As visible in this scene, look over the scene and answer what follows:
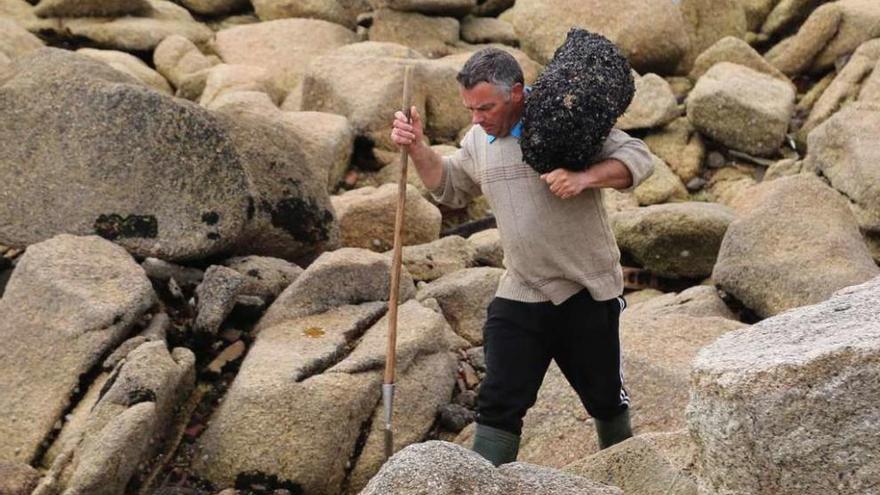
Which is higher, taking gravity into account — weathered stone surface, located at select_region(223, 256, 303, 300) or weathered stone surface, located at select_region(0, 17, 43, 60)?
weathered stone surface, located at select_region(223, 256, 303, 300)

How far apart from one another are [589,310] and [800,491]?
300 centimetres

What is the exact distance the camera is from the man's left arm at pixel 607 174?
8.05 m

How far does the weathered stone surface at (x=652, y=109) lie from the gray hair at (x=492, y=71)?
1724cm

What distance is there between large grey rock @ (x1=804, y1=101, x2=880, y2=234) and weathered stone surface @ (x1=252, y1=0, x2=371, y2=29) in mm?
15570

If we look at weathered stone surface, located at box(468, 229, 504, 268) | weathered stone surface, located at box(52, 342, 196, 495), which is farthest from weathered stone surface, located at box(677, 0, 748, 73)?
weathered stone surface, located at box(52, 342, 196, 495)

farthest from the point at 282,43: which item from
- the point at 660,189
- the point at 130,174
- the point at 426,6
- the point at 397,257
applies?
the point at 397,257

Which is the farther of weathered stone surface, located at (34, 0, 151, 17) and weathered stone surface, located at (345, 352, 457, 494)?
weathered stone surface, located at (34, 0, 151, 17)

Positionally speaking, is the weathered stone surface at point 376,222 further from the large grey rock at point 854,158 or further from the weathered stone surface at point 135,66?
the weathered stone surface at point 135,66

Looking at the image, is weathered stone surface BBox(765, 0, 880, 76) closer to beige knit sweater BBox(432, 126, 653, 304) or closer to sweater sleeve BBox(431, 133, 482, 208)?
sweater sleeve BBox(431, 133, 482, 208)

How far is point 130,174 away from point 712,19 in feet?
68.4

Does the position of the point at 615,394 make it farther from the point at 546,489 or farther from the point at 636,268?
the point at 636,268

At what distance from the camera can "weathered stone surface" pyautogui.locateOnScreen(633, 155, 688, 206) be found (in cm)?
2367

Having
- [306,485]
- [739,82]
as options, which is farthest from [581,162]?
[739,82]

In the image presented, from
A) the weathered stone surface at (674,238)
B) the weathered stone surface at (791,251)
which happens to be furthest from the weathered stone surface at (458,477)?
the weathered stone surface at (674,238)
